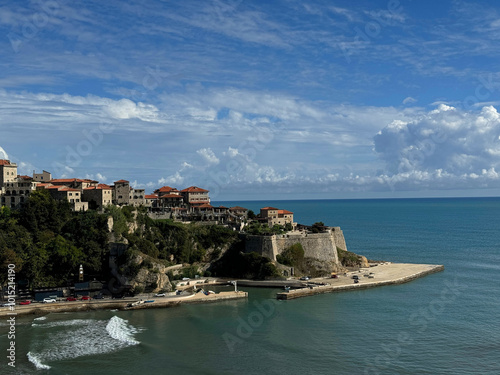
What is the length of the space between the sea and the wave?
0.07 metres

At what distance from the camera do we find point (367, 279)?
5050 centimetres

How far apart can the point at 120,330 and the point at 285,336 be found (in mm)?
11738

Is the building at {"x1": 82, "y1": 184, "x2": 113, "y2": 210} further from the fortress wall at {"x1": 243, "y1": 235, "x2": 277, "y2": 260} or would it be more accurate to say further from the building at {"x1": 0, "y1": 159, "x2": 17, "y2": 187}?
the fortress wall at {"x1": 243, "y1": 235, "x2": 277, "y2": 260}

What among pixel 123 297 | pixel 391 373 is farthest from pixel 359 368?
pixel 123 297

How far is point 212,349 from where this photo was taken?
29438 mm

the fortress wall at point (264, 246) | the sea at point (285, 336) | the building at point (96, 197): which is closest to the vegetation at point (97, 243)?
the fortress wall at point (264, 246)

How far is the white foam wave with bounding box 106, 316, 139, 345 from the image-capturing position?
31.2 meters

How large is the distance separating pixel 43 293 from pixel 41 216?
9.00 meters

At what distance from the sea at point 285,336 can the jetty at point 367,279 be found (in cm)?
135

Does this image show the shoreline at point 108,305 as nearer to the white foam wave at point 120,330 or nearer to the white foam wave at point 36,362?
the white foam wave at point 120,330

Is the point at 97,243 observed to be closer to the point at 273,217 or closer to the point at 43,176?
the point at 43,176

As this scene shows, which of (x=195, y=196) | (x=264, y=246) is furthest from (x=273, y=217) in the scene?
(x=264, y=246)

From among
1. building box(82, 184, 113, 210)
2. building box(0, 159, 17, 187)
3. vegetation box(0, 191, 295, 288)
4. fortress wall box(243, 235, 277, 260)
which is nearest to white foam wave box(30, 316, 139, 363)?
vegetation box(0, 191, 295, 288)

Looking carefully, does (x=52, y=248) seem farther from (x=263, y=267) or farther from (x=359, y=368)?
(x=359, y=368)
